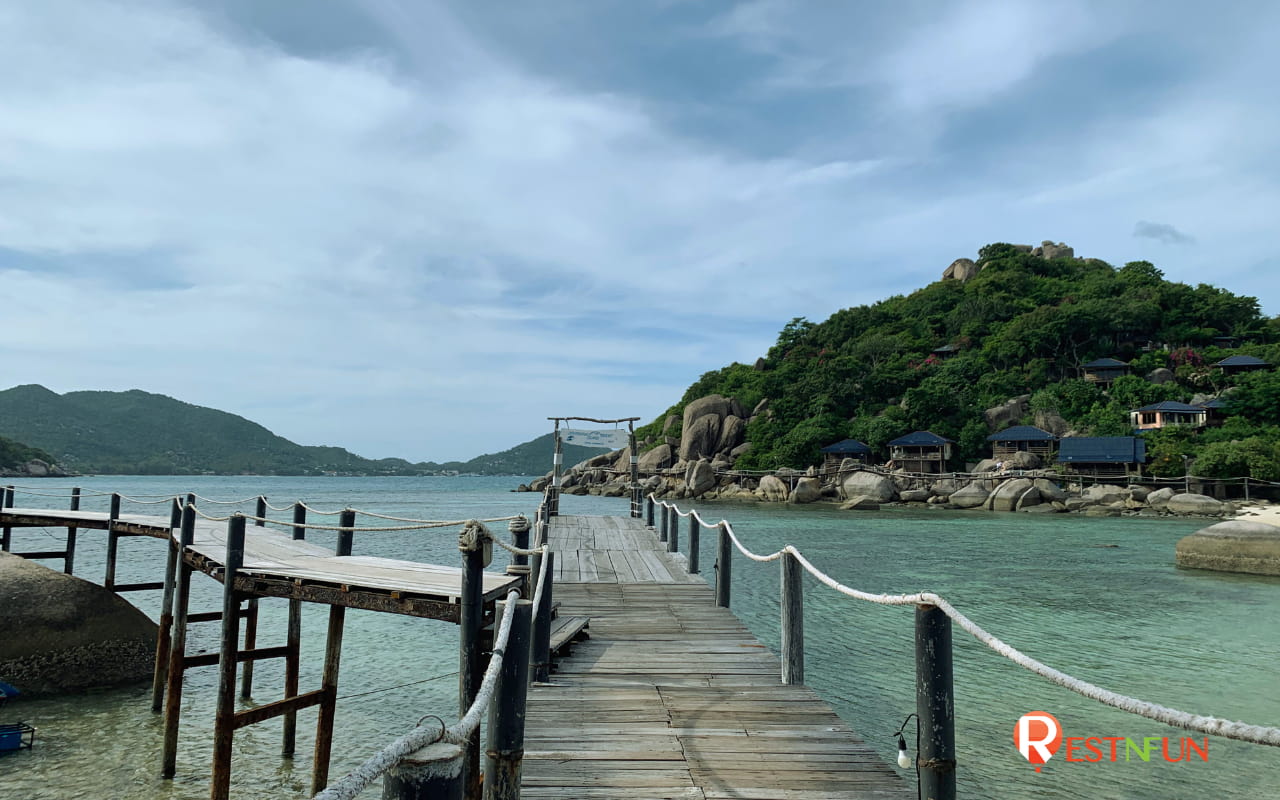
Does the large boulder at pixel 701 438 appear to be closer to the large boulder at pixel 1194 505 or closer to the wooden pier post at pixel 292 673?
the large boulder at pixel 1194 505

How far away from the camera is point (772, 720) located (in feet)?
17.9

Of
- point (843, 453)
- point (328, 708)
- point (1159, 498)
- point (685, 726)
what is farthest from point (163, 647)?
point (843, 453)

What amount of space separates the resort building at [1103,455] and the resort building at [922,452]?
8.82 m

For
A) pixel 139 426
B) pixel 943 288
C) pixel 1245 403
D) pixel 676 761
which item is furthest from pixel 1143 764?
Answer: pixel 139 426

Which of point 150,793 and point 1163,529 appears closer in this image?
point 150,793

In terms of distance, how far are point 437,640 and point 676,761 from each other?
10546mm

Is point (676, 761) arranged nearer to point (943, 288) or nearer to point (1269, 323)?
point (1269, 323)

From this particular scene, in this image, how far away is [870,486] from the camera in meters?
53.9

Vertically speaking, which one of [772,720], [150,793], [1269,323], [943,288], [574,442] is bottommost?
[150,793]

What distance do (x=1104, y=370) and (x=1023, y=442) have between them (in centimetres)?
1483

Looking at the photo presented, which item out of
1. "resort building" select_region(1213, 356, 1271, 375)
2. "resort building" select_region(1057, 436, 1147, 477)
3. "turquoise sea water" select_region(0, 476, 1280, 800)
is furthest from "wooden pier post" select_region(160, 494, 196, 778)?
"resort building" select_region(1213, 356, 1271, 375)

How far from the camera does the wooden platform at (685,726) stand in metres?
4.32

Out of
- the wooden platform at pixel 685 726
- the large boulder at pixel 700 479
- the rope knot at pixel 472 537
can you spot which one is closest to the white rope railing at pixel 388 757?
the wooden platform at pixel 685 726

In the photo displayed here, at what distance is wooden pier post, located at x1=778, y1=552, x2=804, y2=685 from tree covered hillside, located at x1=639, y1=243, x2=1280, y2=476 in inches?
2190
